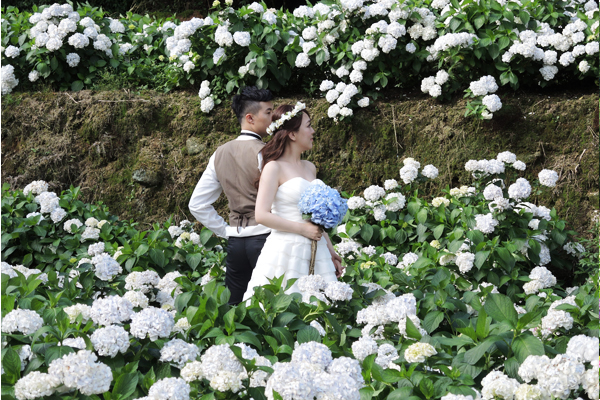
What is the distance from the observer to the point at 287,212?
3336 mm

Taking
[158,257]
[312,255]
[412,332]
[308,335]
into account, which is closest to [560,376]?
[412,332]

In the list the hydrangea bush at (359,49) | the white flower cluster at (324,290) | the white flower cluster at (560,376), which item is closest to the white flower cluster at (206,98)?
the hydrangea bush at (359,49)

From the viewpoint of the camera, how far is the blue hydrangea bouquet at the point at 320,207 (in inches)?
123

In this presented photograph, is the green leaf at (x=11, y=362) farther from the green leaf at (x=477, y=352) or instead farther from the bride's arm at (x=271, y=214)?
the bride's arm at (x=271, y=214)

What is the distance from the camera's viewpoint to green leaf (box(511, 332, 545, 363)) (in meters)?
1.85

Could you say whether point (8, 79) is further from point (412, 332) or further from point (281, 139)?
point (412, 332)

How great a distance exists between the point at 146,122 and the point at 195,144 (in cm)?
67

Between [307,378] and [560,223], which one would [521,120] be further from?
[307,378]

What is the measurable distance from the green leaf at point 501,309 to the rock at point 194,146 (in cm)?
440

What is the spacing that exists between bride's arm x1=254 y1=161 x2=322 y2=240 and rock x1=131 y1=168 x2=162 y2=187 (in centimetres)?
301

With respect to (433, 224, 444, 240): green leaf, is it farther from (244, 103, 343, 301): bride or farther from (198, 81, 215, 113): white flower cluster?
(198, 81, 215, 113): white flower cluster

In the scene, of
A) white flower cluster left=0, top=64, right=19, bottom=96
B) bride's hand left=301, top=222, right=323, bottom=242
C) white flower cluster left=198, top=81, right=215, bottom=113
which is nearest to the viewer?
bride's hand left=301, top=222, right=323, bottom=242

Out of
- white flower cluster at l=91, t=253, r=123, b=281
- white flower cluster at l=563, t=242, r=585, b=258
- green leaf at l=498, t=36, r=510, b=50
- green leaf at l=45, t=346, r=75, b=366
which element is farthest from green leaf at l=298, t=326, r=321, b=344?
green leaf at l=498, t=36, r=510, b=50

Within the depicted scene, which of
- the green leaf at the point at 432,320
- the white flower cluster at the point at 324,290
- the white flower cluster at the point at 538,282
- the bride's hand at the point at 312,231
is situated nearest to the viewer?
the white flower cluster at the point at 324,290
